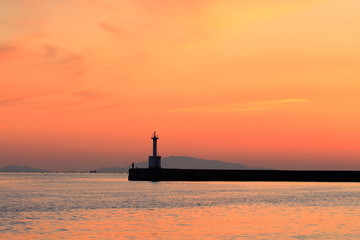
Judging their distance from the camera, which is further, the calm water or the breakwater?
the breakwater

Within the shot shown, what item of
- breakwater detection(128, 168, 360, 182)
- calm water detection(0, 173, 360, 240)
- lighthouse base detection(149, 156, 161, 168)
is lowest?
calm water detection(0, 173, 360, 240)

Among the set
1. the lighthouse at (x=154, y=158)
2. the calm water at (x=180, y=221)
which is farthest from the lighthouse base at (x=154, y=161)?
the calm water at (x=180, y=221)

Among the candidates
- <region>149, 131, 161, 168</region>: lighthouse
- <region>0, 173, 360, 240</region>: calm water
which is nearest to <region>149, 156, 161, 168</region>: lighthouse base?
<region>149, 131, 161, 168</region>: lighthouse

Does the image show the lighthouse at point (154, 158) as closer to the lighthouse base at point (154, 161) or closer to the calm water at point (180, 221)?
the lighthouse base at point (154, 161)

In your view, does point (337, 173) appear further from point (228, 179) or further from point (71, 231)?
point (71, 231)

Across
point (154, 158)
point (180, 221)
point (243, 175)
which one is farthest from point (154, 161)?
point (180, 221)

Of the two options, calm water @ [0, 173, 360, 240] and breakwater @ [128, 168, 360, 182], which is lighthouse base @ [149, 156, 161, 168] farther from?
calm water @ [0, 173, 360, 240]

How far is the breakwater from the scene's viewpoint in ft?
400

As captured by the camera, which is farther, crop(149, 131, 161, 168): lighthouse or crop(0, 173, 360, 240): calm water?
crop(149, 131, 161, 168): lighthouse

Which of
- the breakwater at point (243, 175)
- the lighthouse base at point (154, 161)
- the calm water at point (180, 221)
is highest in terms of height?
the lighthouse base at point (154, 161)

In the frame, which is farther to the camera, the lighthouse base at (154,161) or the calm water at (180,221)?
the lighthouse base at (154,161)

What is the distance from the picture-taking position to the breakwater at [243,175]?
122 metres

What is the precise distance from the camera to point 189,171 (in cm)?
12706

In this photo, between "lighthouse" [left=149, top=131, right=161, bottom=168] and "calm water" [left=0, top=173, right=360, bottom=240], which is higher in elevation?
"lighthouse" [left=149, top=131, right=161, bottom=168]
